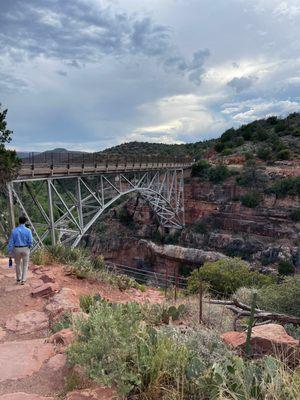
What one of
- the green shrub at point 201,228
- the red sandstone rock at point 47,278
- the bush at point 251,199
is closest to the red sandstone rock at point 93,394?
the red sandstone rock at point 47,278

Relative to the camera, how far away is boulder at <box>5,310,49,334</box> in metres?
5.31

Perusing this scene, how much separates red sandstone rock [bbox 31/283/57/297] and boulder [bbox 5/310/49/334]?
0.85 meters

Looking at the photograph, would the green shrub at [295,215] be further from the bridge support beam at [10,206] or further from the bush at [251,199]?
the bridge support beam at [10,206]

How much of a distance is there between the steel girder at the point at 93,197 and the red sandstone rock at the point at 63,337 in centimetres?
839

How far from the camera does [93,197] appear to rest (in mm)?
18312

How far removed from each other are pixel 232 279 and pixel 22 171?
9.38m

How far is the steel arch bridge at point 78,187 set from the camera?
1393cm

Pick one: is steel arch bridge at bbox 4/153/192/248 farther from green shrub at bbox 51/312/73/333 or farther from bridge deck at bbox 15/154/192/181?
green shrub at bbox 51/312/73/333

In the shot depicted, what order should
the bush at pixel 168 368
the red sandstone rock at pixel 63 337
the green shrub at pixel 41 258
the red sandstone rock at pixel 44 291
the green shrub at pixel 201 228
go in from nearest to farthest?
the bush at pixel 168 368 < the red sandstone rock at pixel 63 337 < the red sandstone rock at pixel 44 291 < the green shrub at pixel 41 258 < the green shrub at pixel 201 228

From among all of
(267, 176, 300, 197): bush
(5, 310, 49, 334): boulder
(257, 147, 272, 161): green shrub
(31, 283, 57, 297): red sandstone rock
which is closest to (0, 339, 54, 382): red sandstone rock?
(5, 310, 49, 334): boulder

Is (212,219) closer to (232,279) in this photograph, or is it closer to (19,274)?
(232,279)

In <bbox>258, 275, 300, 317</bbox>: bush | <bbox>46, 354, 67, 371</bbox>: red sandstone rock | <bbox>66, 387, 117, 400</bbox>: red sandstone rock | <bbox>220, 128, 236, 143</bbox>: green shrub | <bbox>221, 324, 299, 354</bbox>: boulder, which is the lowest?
<bbox>258, 275, 300, 317</bbox>: bush

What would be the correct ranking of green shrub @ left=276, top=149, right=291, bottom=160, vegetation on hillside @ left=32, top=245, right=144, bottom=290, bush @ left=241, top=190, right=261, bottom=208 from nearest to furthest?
vegetation on hillside @ left=32, top=245, right=144, bottom=290 → bush @ left=241, top=190, right=261, bottom=208 → green shrub @ left=276, top=149, right=291, bottom=160

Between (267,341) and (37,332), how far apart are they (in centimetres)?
295
